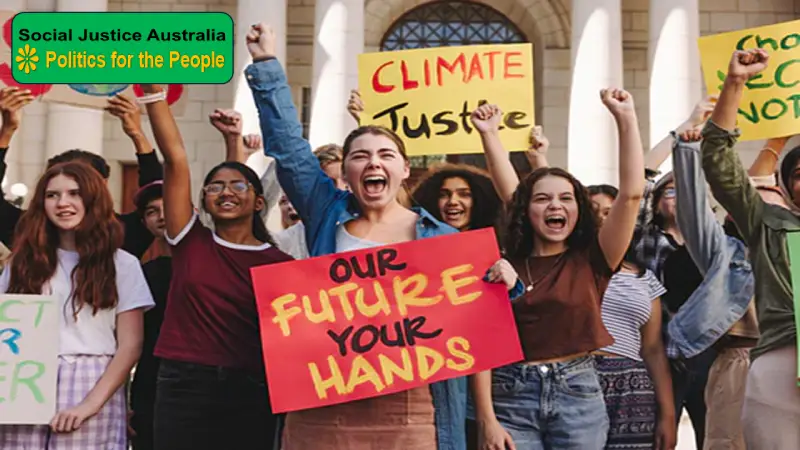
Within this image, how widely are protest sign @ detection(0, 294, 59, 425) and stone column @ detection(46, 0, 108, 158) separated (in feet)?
53.5

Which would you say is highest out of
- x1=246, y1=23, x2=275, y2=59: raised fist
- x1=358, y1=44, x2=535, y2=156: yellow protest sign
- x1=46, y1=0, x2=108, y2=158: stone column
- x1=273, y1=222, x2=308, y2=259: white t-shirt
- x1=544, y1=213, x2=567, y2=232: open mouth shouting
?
x1=46, y1=0, x2=108, y2=158: stone column

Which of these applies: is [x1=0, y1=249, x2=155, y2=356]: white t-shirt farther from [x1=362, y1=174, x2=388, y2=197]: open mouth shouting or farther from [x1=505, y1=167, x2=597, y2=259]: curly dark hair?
[x1=505, y1=167, x2=597, y2=259]: curly dark hair

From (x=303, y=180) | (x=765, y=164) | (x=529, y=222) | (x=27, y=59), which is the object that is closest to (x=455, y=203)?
(x=529, y=222)

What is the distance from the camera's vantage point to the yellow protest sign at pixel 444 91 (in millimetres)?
8695

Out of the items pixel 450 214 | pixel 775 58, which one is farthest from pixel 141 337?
pixel 775 58

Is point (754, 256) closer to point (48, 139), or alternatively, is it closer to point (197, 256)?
point (197, 256)

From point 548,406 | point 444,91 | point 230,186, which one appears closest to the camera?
point 548,406

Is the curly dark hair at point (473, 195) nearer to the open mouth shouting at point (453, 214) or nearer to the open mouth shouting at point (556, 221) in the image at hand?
the open mouth shouting at point (453, 214)

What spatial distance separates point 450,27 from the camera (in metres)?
25.0

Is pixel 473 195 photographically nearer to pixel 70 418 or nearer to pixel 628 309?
pixel 628 309

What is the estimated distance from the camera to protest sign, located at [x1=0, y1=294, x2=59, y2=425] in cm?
540

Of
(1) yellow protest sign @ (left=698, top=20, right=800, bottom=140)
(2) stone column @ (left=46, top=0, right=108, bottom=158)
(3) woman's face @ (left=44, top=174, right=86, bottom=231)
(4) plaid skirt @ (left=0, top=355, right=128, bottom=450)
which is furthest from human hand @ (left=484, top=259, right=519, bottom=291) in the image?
(2) stone column @ (left=46, top=0, right=108, bottom=158)

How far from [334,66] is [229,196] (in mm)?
14548

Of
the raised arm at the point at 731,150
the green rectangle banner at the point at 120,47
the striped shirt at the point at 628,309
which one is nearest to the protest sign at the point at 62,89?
the green rectangle banner at the point at 120,47
